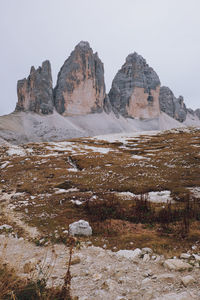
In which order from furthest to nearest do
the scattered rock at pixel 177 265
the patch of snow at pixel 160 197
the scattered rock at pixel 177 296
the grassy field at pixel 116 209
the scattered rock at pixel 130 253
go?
the patch of snow at pixel 160 197
the grassy field at pixel 116 209
the scattered rock at pixel 130 253
the scattered rock at pixel 177 265
the scattered rock at pixel 177 296

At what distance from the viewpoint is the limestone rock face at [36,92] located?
574 ft

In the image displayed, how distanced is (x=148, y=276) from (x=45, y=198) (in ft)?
40.7

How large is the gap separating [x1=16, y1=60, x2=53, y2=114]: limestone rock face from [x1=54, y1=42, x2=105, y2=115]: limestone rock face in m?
13.7

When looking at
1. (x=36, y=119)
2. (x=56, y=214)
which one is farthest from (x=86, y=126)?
(x=56, y=214)

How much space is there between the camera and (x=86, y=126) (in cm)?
18500

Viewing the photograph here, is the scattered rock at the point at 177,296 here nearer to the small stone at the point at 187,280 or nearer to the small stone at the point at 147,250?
the small stone at the point at 187,280

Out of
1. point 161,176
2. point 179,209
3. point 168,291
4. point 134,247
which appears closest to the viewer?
point 168,291

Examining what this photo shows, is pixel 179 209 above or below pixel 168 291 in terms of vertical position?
below

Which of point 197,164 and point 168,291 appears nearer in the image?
point 168,291

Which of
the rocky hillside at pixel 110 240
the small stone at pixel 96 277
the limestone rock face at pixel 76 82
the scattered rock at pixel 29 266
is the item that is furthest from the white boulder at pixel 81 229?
the limestone rock face at pixel 76 82

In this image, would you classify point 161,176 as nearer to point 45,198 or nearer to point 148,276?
point 45,198

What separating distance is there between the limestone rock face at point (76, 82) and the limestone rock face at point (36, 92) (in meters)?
13.7

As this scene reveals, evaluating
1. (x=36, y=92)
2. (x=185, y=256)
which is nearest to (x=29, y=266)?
(x=185, y=256)

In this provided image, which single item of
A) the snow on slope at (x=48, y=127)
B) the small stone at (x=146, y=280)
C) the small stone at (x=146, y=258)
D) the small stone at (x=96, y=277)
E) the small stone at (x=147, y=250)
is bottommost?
the small stone at (x=147, y=250)
